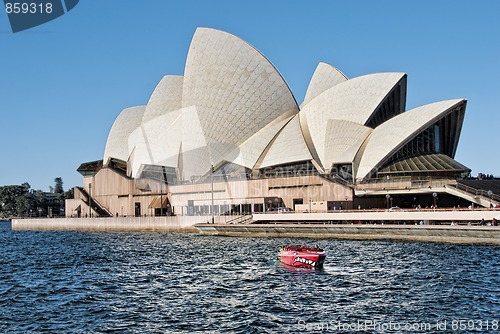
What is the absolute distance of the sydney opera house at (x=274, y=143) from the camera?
6194 centimetres

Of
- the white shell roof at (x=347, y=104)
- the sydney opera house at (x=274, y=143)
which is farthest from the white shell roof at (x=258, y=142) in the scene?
the white shell roof at (x=347, y=104)

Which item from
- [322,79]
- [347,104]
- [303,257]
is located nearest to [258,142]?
[347,104]

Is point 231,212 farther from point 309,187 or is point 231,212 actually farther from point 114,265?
point 114,265

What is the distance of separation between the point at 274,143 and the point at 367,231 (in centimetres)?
2482

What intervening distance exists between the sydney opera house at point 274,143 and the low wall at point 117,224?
395 centimetres

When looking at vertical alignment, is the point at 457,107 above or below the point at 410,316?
above

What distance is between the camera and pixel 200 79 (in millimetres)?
75688

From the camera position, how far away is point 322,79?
7812 centimetres

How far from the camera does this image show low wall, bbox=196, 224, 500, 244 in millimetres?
43062

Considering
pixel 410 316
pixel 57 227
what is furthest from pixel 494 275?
pixel 57 227

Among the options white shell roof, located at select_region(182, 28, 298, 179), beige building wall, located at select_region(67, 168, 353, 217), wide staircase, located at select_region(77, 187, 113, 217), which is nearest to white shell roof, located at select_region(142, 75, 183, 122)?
white shell roof, located at select_region(182, 28, 298, 179)

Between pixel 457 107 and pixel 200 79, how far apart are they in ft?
102

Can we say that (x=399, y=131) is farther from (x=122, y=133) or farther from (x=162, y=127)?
(x=122, y=133)

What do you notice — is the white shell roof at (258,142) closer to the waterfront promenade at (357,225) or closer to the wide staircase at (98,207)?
the waterfront promenade at (357,225)
